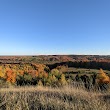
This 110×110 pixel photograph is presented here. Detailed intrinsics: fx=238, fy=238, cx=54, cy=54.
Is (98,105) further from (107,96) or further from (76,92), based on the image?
(76,92)

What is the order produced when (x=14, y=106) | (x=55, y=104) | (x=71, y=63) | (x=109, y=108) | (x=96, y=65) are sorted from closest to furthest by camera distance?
1. (x=109, y=108)
2. (x=14, y=106)
3. (x=55, y=104)
4. (x=96, y=65)
5. (x=71, y=63)

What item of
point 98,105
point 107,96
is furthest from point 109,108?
point 107,96

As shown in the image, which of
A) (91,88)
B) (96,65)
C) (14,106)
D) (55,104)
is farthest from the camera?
(96,65)

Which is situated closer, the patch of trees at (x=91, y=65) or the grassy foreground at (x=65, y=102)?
the grassy foreground at (x=65, y=102)

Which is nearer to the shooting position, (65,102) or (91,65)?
(65,102)

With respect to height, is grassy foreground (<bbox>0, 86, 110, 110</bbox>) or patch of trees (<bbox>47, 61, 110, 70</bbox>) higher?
grassy foreground (<bbox>0, 86, 110, 110</bbox>)

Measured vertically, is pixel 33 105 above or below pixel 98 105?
below

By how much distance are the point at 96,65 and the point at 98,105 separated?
12197 cm

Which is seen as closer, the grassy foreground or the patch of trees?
the grassy foreground

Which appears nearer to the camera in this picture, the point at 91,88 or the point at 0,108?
the point at 0,108

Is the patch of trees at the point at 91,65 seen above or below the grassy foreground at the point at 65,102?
below

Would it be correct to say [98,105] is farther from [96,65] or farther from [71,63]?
[71,63]

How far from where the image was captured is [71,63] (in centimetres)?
13600

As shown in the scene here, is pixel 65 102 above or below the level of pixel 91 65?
above
